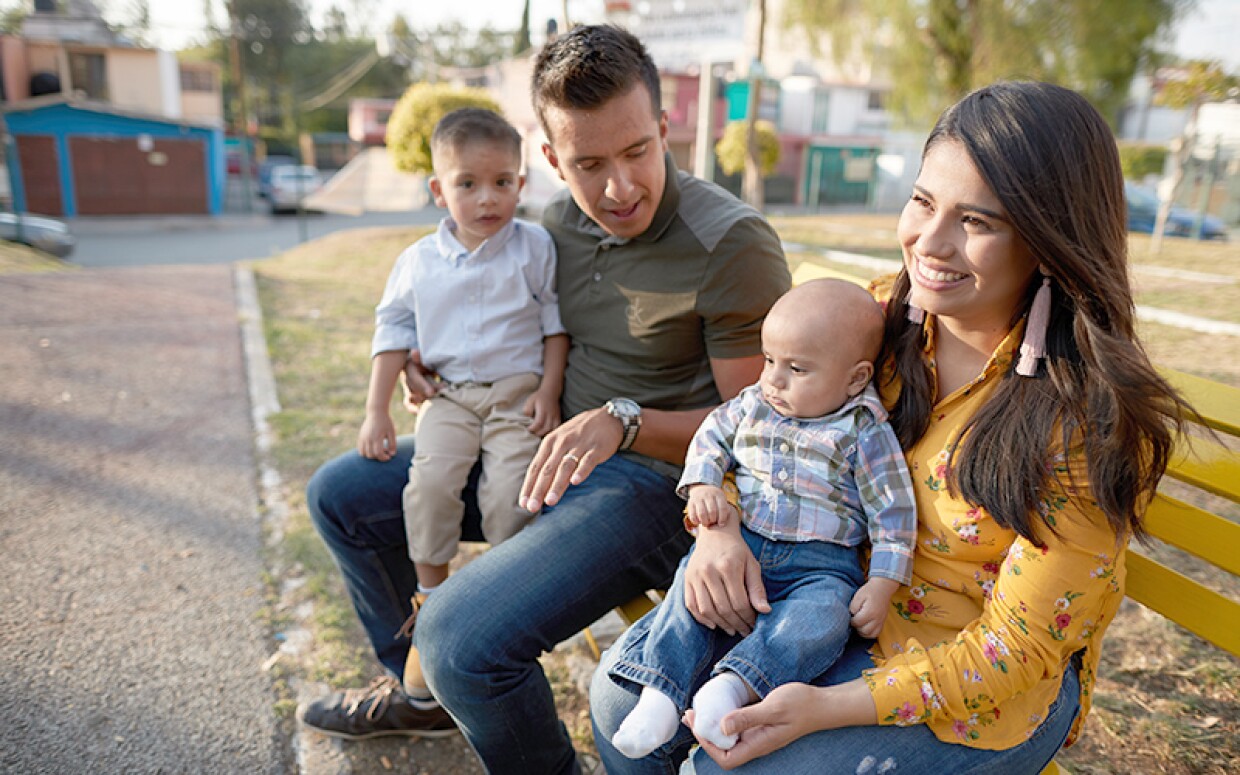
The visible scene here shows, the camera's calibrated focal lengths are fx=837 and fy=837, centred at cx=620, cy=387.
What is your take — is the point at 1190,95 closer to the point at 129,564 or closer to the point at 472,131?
the point at 472,131

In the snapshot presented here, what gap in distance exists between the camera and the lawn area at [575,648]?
7.61 feet

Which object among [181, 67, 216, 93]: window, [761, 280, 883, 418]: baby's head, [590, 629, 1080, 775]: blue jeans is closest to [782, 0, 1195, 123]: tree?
[761, 280, 883, 418]: baby's head

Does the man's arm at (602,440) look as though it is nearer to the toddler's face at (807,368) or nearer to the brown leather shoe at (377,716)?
the toddler's face at (807,368)

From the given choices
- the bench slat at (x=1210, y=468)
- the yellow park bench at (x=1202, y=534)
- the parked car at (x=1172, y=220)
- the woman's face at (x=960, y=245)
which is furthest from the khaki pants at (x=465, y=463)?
the parked car at (x=1172, y=220)

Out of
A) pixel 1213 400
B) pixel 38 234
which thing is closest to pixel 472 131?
pixel 1213 400

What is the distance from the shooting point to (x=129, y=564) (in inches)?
139

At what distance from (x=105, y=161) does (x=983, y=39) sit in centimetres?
2609

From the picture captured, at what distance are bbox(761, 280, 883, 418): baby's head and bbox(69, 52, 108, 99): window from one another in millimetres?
36221

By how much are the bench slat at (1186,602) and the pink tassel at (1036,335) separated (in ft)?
2.04

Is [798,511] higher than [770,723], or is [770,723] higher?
[798,511]

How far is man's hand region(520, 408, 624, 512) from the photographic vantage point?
7.03 ft

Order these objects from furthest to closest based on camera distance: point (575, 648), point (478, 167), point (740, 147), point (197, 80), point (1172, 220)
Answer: point (197, 80)
point (740, 147)
point (1172, 220)
point (575, 648)
point (478, 167)

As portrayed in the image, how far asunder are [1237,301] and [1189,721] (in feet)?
25.4

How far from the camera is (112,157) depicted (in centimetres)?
2703
